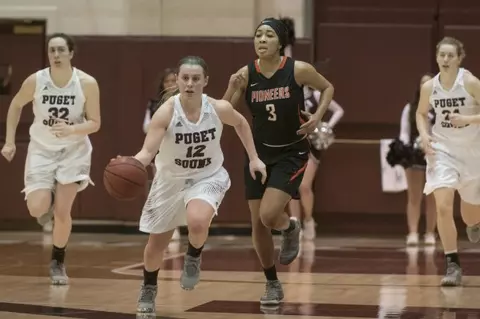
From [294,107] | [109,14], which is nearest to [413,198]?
[109,14]

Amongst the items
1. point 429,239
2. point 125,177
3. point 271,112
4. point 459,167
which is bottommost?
point 429,239

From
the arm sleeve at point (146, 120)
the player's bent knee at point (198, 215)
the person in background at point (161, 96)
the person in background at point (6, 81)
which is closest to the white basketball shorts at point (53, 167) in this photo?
the person in background at point (161, 96)

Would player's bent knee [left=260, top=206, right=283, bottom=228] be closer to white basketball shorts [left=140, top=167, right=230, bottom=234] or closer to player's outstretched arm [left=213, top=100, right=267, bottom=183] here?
player's outstretched arm [left=213, top=100, right=267, bottom=183]

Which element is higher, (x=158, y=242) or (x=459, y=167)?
(x=459, y=167)

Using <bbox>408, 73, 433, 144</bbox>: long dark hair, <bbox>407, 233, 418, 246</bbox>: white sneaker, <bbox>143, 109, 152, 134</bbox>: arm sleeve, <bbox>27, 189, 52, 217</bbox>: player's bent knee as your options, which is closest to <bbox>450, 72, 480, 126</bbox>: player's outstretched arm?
<bbox>27, 189, 52, 217</bbox>: player's bent knee

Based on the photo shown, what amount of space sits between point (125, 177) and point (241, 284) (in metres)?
2.37

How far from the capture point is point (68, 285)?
8281mm

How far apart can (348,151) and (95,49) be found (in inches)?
138

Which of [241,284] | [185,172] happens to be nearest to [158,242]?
[185,172]

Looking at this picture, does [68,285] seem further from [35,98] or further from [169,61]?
[169,61]

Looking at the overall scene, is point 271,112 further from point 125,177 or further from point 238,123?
point 125,177

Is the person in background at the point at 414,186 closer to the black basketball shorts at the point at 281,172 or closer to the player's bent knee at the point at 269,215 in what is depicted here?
the black basketball shorts at the point at 281,172

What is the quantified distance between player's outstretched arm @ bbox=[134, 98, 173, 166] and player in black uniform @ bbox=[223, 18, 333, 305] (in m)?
0.79

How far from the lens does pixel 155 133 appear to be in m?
6.45
